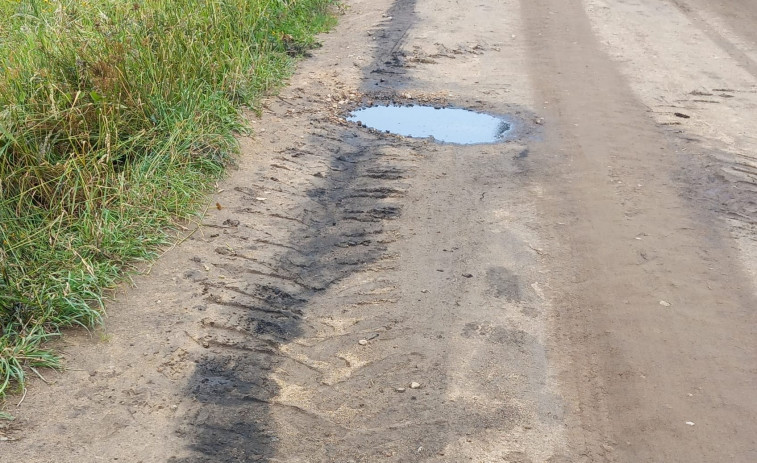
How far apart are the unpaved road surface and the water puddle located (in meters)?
0.24

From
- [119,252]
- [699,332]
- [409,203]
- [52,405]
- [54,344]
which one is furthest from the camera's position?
[409,203]

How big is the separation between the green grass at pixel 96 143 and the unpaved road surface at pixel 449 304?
0.78 ft

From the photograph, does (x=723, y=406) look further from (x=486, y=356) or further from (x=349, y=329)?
(x=349, y=329)

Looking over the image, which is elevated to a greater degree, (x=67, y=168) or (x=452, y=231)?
(x=67, y=168)

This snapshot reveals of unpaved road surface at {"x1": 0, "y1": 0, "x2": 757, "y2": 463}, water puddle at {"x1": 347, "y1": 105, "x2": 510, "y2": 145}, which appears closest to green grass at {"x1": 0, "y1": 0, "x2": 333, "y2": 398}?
unpaved road surface at {"x1": 0, "y1": 0, "x2": 757, "y2": 463}

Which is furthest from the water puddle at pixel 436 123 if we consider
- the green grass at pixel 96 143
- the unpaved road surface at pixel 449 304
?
the green grass at pixel 96 143

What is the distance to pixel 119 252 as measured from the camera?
5176 mm

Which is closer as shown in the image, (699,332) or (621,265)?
(699,332)

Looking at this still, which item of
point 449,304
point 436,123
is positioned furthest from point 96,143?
point 436,123

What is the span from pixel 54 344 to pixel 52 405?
1.70ft

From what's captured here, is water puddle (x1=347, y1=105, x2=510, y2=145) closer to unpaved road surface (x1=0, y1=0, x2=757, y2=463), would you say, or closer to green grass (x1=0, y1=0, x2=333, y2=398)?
unpaved road surface (x1=0, y1=0, x2=757, y2=463)

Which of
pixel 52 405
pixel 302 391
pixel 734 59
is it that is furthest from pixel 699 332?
pixel 734 59

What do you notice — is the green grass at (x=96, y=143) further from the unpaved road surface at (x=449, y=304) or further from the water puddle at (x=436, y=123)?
the water puddle at (x=436, y=123)

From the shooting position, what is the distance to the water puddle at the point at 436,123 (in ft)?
25.2
